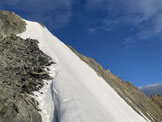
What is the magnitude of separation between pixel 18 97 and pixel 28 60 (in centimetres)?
561

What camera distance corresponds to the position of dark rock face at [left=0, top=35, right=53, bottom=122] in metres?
7.78

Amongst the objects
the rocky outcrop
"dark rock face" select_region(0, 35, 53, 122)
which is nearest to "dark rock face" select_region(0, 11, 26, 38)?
"dark rock face" select_region(0, 35, 53, 122)

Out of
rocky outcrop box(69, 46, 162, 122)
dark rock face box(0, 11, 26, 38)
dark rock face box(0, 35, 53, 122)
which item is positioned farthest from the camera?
rocky outcrop box(69, 46, 162, 122)

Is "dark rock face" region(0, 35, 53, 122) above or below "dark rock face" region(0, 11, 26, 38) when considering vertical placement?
below

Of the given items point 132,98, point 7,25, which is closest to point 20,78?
point 7,25

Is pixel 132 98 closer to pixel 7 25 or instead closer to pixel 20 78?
pixel 7 25

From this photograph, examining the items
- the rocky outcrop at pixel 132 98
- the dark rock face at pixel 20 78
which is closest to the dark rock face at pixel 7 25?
the dark rock face at pixel 20 78

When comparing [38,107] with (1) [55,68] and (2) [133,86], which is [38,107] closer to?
(1) [55,68]

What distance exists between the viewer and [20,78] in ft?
35.9

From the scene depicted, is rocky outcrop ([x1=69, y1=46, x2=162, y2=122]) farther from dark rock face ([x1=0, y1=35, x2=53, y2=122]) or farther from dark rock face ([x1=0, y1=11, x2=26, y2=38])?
dark rock face ([x1=0, y1=35, x2=53, y2=122])

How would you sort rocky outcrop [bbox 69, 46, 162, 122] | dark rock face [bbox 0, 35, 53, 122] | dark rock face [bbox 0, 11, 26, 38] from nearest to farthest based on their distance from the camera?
dark rock face [bbox 0, 35, 53, 122] < dark rock face [bbox 0, 11, 26, 38] < rocky outcrop [bbox 69, 46, 162, 122]

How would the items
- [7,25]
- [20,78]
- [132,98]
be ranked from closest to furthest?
1. [20,78]
2. [7,25]
3. [132,98]

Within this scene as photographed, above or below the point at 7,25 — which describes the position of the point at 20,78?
below

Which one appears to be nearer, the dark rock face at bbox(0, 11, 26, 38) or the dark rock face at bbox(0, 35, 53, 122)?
the dark rock face at bbox(0, 35, 53, 122)
